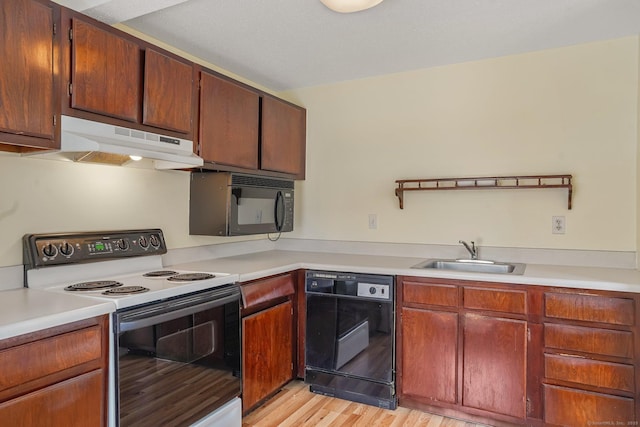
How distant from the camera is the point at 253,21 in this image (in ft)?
7.48

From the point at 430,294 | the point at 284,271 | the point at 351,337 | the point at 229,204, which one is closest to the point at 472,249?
the point at 430,294

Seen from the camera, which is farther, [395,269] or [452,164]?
[452,164]

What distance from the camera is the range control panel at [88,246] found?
73.1 inches

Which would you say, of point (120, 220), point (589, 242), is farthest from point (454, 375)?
point (120, 220)

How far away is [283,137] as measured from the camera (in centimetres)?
313

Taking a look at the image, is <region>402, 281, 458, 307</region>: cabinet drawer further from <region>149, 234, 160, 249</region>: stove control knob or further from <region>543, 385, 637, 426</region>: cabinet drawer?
<region>149, 234, 160, 249</region>: stove control knob

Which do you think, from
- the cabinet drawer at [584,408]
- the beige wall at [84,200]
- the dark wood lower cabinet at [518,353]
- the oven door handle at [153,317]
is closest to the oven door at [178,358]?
the oven door handle at [153,317]

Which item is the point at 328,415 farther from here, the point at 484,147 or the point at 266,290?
the point at 484,147

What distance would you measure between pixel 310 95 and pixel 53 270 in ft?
7.67

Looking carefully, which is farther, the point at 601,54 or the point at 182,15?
the point at 601,54

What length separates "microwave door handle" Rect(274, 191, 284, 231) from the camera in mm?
3068

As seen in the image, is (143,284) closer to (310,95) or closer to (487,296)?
(487,296)

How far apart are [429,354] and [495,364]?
353 mm

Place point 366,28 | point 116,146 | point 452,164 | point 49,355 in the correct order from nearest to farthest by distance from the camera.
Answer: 1. point 49,355
2. point 116,146
3. point 366,28
4. point 452,164
